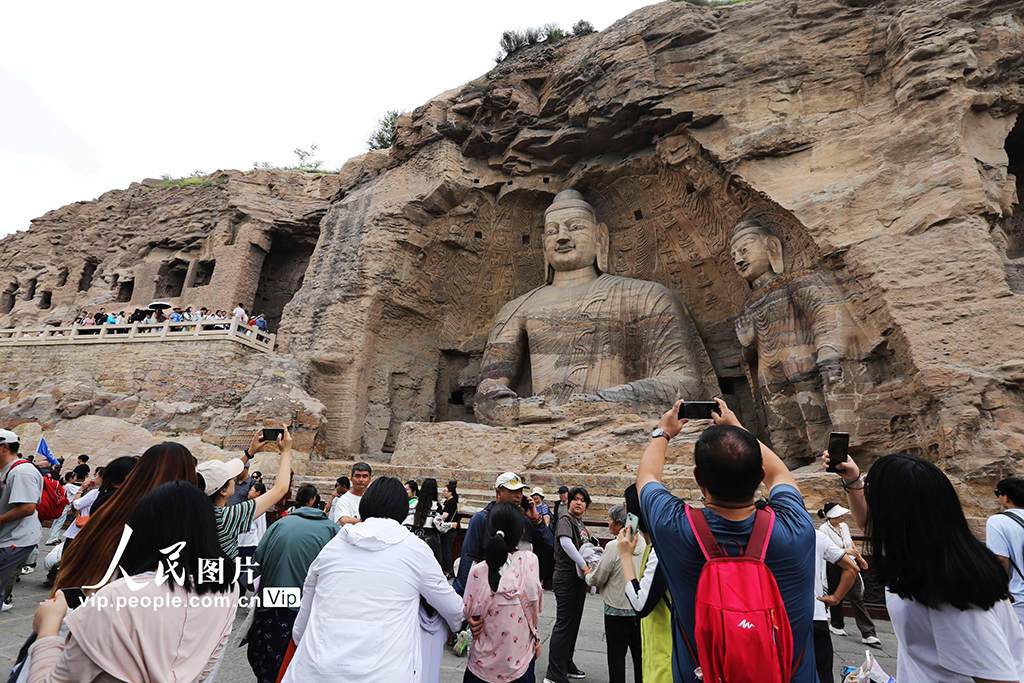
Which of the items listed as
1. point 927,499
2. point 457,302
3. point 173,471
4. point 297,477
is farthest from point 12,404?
point 927,499

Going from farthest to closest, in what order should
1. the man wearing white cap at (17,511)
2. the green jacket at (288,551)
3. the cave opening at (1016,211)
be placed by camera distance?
the cave opening at (1016,211)
the man wearing white cap at (17,511)
the green jacket at (288,551)

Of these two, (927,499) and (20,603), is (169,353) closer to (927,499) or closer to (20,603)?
(20,603)

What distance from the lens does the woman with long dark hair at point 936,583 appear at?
4.57 ft

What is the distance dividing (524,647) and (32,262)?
23.7 m

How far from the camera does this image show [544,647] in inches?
145

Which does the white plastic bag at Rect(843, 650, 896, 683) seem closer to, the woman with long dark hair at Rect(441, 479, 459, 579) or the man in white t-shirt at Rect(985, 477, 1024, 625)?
the man in white t-shirt at Rect(985, 477, 1024, 625)

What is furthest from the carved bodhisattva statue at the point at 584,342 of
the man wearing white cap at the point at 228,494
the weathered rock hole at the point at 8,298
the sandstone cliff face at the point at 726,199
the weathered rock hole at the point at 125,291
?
the weathered rock hole at the point at 8,298

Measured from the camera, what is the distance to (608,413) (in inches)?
329

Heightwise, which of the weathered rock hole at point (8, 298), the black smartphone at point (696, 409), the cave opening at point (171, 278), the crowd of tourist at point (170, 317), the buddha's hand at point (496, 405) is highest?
the cave opening at point (171, 278)

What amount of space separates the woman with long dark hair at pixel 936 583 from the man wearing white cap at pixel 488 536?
1444 millimetres

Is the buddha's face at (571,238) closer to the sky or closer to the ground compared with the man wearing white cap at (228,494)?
closer to the sky

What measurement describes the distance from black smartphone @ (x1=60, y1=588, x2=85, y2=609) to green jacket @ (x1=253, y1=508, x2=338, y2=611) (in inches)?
31.1

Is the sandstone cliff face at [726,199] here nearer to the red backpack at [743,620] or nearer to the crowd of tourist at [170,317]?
the crowd of tourist at [170,317]

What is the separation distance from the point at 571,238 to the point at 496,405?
12.0 feet
